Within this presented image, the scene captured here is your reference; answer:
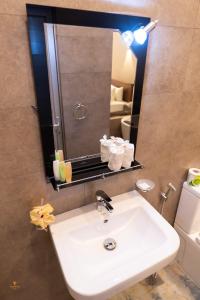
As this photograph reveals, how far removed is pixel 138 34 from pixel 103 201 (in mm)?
866

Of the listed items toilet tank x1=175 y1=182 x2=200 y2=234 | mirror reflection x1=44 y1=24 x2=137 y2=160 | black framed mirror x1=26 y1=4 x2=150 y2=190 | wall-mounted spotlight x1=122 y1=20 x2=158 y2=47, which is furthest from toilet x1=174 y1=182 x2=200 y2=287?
wall-mounted spotlight x1=122 y1=20 x2=158 y2=47

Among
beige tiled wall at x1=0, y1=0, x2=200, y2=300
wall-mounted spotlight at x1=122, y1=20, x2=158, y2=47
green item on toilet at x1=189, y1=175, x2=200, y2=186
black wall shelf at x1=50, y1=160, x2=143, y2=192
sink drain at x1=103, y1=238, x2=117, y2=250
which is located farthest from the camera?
green item on toilet at x1=189, y1=175, x2=200, y2=186

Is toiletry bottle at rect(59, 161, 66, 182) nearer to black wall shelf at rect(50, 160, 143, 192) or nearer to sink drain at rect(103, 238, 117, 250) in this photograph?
black wall shelf at rect(50, 160, 143, 192)

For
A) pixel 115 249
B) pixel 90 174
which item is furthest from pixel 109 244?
pixel 90 174

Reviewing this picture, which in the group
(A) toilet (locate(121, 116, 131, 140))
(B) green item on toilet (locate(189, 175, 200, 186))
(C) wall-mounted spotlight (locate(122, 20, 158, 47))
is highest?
(C) wall-mounted spotlight (locate(122, 20, 158, 47))

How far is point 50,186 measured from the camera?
3.55 feet

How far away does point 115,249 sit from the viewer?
3.75 ft

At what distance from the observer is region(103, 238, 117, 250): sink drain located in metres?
1.14

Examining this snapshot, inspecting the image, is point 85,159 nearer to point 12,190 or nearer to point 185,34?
point 12,190

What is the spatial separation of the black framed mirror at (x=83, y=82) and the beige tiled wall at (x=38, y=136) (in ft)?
0.13

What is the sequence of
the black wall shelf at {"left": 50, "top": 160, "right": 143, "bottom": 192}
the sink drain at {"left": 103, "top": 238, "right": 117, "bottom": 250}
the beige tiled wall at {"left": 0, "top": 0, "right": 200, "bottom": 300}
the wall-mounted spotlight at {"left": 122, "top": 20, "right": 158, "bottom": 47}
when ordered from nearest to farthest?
1. the beige tiled wall at {"left": 0, "top": 0, "right": 200, "bottom": 300}
2. the wall-mounted spotlight at {"left": 122, "top": 20, "right": 158, "bottom": 47}
3. the black wall shelf at {"left": 50, "top": 160, "right": 143, "bottom": 192}
4. the sink drain at {"left": 103, "top": 238, "right": 117, "bottom": 250}

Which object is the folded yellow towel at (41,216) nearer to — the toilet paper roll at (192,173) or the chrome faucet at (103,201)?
the chrome faucet at (103,201)

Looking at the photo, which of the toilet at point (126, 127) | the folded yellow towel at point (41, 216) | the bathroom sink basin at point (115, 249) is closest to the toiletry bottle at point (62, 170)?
the folded yellow towel at point (41, 216)

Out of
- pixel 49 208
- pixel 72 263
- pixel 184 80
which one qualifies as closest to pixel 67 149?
pixel 49 208
